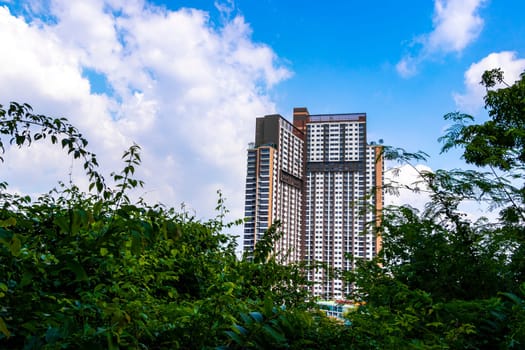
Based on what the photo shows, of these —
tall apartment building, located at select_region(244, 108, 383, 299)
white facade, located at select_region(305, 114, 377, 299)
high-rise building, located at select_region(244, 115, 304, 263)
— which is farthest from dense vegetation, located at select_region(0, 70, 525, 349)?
white facade, located at select_region(305, 114, 377, 299)

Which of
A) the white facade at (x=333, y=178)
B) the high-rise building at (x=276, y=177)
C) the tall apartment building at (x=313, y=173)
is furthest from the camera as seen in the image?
the white facade at (x=333, y=178)

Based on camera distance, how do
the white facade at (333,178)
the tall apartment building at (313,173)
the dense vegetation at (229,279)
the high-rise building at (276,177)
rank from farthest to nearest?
the white facade at (333,178) → the tall apartment building at (313,173) → the high-rise building at (276,177) → the dense vegetation at (229,279)

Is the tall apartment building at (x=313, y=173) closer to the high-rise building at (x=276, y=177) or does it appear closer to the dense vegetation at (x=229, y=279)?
the high-rise building at (x=276, y=177)

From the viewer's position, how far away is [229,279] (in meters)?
2.72

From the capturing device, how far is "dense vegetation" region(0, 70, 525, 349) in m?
0.96

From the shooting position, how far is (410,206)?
353cm

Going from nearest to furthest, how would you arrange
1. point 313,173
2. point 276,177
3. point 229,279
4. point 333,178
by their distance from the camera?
point 229,279, point 276,177, point 333,178, point 313,173

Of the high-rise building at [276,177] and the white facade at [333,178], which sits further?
the white facade at [333,178]

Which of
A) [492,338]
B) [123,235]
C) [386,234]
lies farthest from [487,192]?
[123,235]

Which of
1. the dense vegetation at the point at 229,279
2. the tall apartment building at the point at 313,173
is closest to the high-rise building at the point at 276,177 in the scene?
the tall apartment building at the point at 313,173

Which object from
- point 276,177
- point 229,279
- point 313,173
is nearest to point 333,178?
point 313,173

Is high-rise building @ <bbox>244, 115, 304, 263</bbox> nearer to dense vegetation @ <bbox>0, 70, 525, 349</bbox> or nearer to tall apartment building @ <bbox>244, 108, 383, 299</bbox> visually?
tall apartment building @ <bbox>244, 108, 383, 299</bbox>

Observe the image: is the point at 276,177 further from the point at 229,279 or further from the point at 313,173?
the point at 229,279

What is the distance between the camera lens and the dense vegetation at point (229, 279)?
96cm
